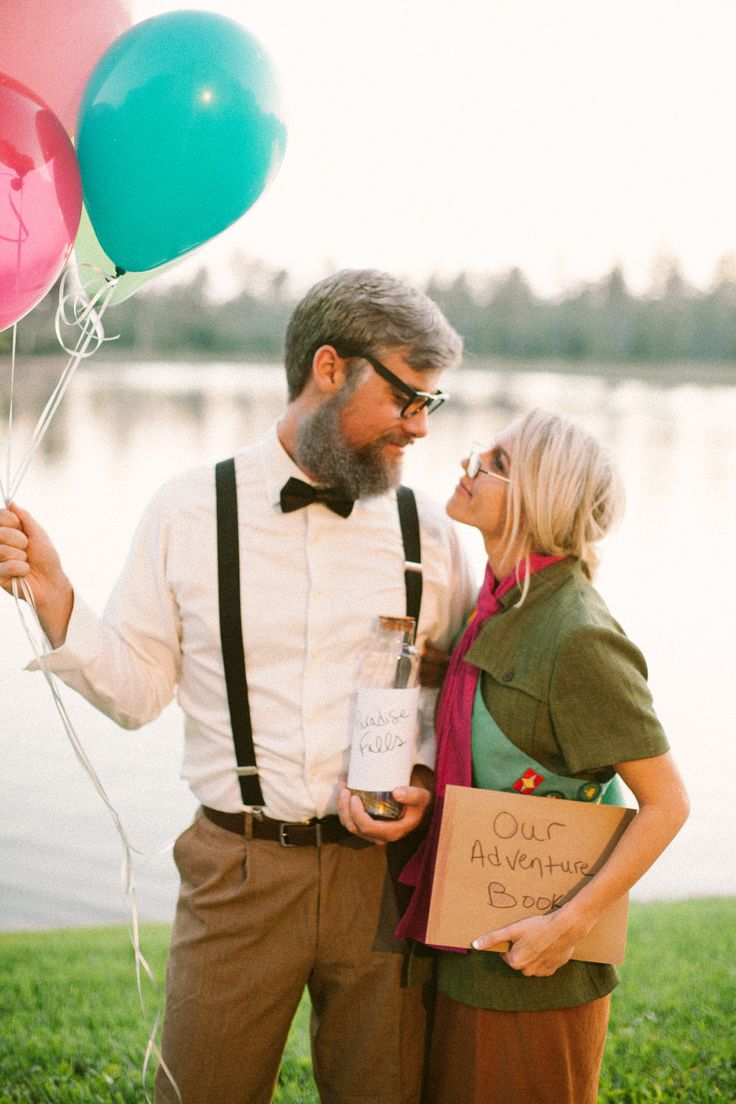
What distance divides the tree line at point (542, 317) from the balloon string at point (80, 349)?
19.4 metres

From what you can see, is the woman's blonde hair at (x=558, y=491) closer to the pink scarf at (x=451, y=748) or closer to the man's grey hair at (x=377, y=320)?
the pink scarf at (x=451, y=748)

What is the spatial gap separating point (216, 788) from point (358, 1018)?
42 centimetres

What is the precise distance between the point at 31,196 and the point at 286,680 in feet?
2.58

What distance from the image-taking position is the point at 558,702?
1.51 m

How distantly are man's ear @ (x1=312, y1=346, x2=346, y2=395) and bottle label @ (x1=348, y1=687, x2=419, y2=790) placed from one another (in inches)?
21.4

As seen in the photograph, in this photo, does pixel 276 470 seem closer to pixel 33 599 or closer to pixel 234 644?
pixel 234 644

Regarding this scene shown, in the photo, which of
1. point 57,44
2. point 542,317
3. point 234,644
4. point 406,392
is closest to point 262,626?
point 234,644

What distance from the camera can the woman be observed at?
1490mm

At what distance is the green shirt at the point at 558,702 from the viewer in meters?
1.48

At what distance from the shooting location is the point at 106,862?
5.56 metres

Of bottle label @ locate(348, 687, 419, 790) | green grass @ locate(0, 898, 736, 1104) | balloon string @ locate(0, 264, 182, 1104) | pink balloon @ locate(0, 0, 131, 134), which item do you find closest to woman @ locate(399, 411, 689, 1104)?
bottle label @ locate(348, 687, 419, 790)

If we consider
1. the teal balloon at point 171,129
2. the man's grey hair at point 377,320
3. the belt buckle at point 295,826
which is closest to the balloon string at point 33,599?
the teal balloon at point 171,129

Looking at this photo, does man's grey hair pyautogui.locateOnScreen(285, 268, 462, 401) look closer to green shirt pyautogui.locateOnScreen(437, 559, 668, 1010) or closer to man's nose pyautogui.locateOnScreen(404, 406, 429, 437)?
man's nose pyautogui.locateOnScreen(404, 406, 429, 437)

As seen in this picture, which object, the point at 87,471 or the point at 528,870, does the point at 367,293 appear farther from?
the point at 87,471
